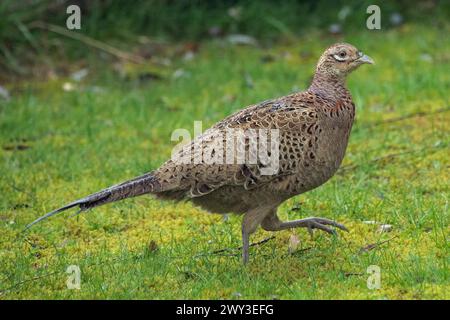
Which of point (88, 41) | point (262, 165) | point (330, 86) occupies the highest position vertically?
point (88, 41)

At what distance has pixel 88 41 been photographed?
9.32 m

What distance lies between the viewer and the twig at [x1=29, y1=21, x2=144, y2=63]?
925 centimetres

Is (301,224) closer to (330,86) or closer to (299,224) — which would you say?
(299,224)

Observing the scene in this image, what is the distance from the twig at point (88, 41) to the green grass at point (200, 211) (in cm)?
13

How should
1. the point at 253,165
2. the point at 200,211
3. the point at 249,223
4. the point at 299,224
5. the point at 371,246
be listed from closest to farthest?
the point at 253,165 → the point at 249,223 → the point at 371,246 → the point at 299,224 → the point at 200,211

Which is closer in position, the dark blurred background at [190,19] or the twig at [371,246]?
the twig at [371,246]

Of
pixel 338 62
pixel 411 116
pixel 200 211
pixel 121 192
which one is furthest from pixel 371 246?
pixel 411 116

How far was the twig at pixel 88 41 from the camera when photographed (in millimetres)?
9250

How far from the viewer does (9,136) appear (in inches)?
300

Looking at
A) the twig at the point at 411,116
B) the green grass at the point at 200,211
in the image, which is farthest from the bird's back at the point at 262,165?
the twig at the point at 411,116

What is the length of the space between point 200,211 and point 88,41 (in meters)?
3.90

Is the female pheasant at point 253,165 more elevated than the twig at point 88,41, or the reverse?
the twig at point 88,41

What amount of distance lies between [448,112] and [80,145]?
3039 mm

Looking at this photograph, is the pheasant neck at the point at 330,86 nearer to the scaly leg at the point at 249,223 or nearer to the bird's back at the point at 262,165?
the bird's back at the point at 262,165
